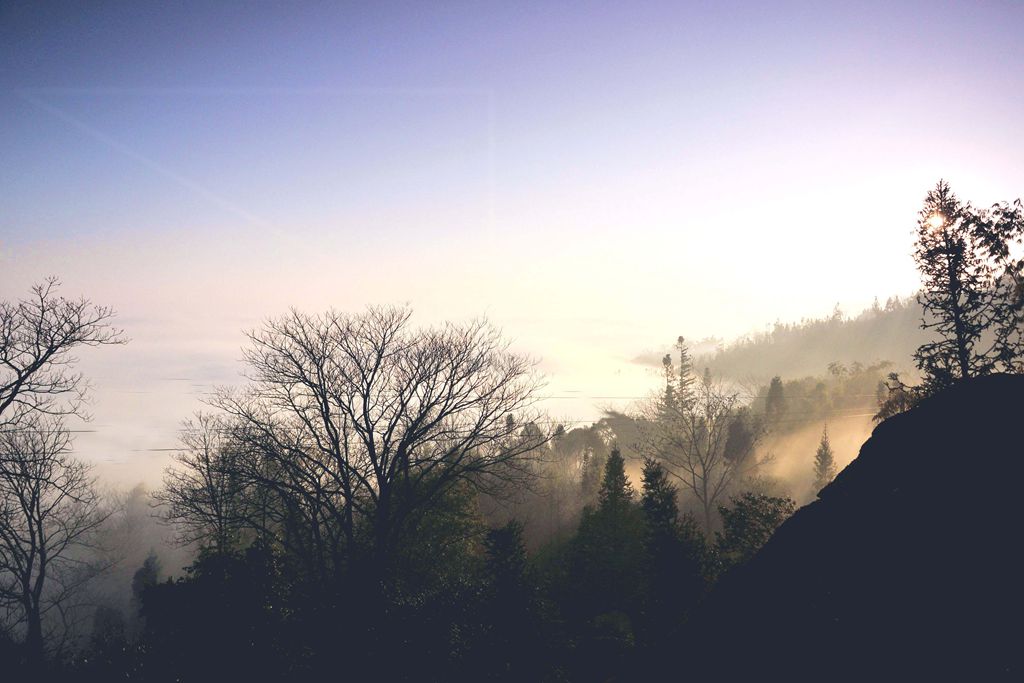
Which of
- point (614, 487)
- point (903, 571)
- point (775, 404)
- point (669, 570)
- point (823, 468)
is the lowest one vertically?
point (669, 570)

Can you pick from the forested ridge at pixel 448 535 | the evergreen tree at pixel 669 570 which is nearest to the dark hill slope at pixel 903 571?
the forested ridge at pixel 448 535

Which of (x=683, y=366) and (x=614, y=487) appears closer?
(x=614, y=487)

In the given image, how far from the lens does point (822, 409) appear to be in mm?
104500

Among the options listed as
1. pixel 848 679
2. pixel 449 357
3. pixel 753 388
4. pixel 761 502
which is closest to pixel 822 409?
pixel 753 388

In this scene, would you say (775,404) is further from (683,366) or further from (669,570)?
(669,570)

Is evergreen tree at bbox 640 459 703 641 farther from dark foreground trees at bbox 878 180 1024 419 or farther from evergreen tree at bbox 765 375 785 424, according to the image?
evergreen tree at bbox 765 375 785 424

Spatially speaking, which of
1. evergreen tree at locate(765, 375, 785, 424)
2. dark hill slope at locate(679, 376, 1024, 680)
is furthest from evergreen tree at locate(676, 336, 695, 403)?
dark hill slope at locate(679, 376, 1024, 680)

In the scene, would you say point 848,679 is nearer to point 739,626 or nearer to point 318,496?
point 739,626

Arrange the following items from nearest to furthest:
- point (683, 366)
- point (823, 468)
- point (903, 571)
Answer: point (903, 571)
point (823, 468)
point (683, 366)

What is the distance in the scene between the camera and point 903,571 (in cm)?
844

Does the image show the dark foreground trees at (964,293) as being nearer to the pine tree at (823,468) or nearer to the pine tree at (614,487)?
the pine tree at (614,487)

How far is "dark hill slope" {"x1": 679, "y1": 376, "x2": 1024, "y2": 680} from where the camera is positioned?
284 inches

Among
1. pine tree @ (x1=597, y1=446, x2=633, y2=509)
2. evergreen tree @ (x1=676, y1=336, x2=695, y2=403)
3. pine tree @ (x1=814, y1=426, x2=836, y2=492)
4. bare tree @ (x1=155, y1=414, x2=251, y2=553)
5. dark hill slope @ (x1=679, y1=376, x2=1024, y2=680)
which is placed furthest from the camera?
evergreen tree @ (x1=676, y1=336, x2=695, y2=403)

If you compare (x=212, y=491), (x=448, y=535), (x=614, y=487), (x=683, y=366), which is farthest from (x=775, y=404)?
(x=212, y=491)
